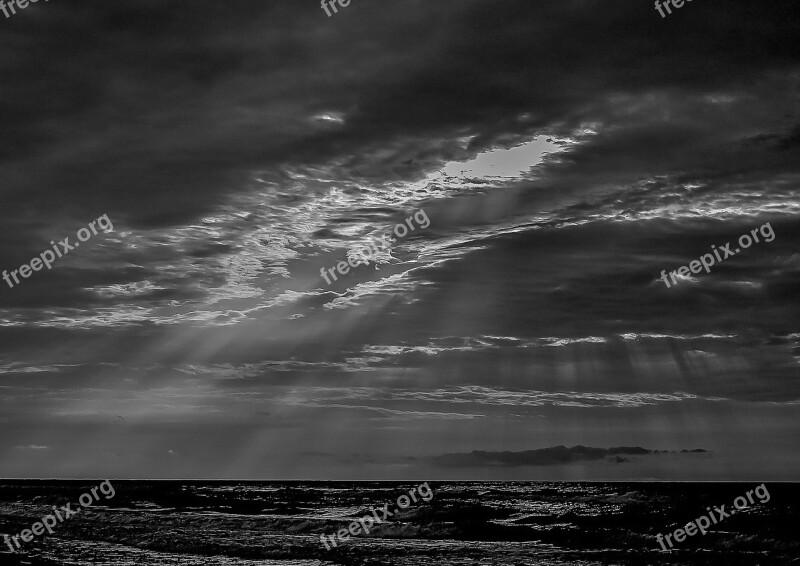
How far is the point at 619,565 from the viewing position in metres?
31.3

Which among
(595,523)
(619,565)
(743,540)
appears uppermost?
(619,565)

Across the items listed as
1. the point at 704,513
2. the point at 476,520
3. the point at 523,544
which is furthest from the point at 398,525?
the point at 704,513

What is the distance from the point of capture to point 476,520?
56.5m

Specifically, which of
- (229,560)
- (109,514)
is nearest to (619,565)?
(229,560)

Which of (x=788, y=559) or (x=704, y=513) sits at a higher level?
(x=788, y=559)

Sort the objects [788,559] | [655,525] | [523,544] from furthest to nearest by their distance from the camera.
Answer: [655,525] → [523,544] → [788,559]

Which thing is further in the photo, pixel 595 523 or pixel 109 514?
pixel 109 514

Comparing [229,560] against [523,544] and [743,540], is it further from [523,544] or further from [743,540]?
[743,540]

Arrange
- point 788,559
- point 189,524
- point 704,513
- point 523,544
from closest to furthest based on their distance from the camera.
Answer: point 788,559 → point 523,544 → point 189,524 → point 704,513

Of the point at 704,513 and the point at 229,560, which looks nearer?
the point at 229,560

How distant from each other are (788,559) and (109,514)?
53.9m

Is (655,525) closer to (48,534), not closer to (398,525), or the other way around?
(398,525)

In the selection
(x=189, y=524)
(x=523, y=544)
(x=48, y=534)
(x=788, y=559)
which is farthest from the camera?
(x=189, y=524)

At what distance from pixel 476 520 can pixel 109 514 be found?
32.9 m
